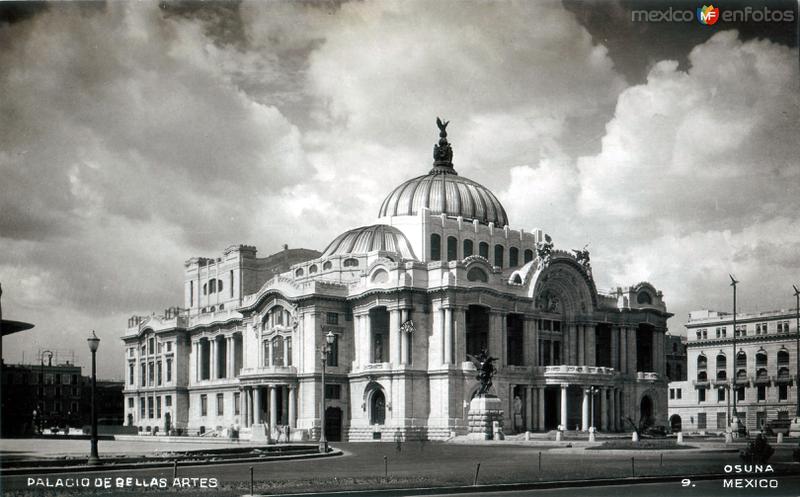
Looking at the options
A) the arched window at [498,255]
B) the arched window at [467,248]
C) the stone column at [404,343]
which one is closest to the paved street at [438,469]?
the stone column at [404,343]

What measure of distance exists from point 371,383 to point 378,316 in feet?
17.5

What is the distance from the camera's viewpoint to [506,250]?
88938 millimetres

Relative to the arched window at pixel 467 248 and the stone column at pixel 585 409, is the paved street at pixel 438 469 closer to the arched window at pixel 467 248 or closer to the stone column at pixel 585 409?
the stone column at pixel 585 409

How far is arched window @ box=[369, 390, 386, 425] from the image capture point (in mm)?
77256

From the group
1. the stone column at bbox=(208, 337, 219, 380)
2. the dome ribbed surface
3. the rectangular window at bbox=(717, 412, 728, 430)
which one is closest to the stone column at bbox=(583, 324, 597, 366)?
the dome ribbed surface

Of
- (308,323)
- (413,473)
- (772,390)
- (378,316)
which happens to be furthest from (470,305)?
(413,473)

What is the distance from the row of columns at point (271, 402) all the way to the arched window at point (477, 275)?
625 inches

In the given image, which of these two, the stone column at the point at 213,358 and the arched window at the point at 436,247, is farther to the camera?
the stone column at the point at 213,358

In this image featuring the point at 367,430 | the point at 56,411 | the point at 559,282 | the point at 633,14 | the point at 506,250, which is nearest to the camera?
the point at 633,14

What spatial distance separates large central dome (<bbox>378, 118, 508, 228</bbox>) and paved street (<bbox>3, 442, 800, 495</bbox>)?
39.9 m

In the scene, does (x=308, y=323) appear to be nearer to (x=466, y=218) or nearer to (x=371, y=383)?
(x=371, y=383)

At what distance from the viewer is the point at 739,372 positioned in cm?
9188

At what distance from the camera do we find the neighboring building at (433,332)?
2968 inches

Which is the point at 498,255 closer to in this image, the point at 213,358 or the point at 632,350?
the point at 632,350
